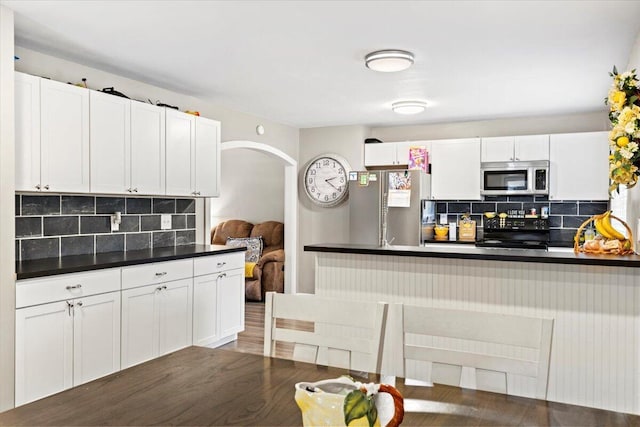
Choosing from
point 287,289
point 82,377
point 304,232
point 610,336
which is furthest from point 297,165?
point 610,336

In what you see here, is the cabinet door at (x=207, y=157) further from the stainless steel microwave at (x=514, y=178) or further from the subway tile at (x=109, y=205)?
the stainless steel microwave at (x=514, y=178)

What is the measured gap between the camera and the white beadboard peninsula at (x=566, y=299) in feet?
8.53

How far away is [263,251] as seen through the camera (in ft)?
24.6

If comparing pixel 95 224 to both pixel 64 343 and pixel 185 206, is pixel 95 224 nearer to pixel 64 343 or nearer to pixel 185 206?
pixel 185 206

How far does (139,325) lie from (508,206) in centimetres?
451

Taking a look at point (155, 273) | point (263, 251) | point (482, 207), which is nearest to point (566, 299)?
point (155, 273)

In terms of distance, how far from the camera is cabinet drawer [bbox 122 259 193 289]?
3539 mm

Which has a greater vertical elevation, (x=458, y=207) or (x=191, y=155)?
A: (x=191, y=155)

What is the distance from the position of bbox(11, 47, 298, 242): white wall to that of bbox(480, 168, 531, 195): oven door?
8.39 feet

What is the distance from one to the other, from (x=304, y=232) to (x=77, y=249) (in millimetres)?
3486

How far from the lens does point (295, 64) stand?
388cm

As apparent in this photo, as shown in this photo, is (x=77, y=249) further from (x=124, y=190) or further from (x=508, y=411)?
(x=508, y=411)

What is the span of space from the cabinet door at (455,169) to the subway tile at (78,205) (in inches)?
154

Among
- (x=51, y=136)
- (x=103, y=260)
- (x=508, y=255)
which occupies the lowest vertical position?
(x=103, y=260)
